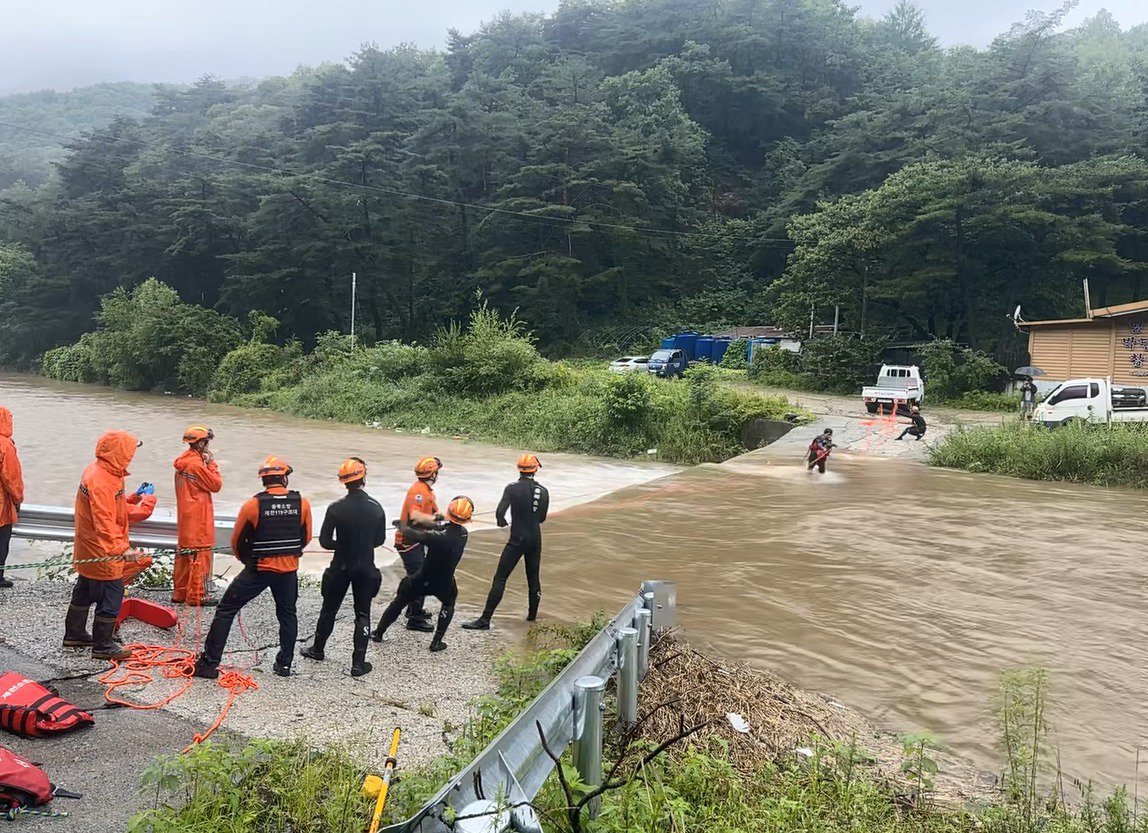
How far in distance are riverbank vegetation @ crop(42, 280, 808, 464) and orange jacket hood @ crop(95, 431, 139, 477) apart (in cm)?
1672

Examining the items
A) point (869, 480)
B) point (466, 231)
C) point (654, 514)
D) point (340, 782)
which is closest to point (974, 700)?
point (340, 782)

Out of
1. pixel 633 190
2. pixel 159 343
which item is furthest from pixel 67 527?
pixel 633 190

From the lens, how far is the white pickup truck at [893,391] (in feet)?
82.3

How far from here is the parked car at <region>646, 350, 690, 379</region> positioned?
36.8 meters

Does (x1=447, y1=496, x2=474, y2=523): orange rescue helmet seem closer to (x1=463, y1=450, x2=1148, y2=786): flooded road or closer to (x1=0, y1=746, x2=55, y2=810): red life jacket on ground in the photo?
(x1=463, y1=450, x2=1148, y2=786): flooded road

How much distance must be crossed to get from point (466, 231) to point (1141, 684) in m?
49.7

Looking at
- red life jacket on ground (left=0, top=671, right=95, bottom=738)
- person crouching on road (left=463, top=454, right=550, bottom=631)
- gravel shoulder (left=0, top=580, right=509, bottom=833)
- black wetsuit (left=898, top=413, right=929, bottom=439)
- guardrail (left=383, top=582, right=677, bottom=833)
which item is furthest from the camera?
black wetsuit (left=898, top=413, right=929, bottom=439)

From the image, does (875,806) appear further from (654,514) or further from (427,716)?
(654,514)

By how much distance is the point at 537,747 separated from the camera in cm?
279

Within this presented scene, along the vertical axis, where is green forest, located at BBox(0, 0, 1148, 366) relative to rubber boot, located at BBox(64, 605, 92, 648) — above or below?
above

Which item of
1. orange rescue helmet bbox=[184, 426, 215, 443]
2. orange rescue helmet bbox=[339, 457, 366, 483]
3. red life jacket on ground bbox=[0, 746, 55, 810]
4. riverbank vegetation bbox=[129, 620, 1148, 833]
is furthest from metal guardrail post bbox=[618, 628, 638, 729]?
orange rescue helmet bbox=[184, 426, 215, 443]

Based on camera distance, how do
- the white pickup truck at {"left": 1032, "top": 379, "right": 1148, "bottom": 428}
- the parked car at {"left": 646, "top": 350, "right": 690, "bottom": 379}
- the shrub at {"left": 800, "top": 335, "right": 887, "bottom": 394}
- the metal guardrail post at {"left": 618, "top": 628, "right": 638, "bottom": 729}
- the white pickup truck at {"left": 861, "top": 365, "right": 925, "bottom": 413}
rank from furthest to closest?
the parked car at {"left": 646, "top": 350, "right": 690, "bottom": 379}, the shrub at {"left": 800, "top": 335, "right": 887, "bottom": 394}, the white pickup truck at {"left": 861, "top": 365, "right": 925, "bottom": 413}, the white pickup truck at {"left": 1032, "top": 379, "right": 1148, "bottom": 428}, the metal guardrail post at {"left": 618, "top": 628, "right": 638, "bottom": 729}

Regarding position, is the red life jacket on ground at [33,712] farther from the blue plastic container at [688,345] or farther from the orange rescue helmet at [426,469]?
the blue plastic container at [688,345]

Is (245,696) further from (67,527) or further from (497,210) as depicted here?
(497,210)
